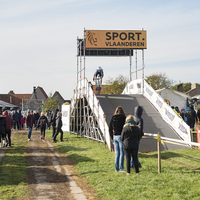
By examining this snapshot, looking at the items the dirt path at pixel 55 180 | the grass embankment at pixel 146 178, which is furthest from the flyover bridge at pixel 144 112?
the dirt path at pixel 55 180

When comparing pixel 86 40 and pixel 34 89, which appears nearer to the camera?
pixel 86 40

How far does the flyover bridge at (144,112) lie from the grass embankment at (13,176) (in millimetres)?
3868

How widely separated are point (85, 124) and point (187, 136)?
21.6 feet

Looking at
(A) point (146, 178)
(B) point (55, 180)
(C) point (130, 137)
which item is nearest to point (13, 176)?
(B) point (55, 180)

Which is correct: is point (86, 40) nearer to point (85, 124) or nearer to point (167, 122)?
point (85, 124)

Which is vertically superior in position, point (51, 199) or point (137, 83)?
point (137, 83)

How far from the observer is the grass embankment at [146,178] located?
633 cm

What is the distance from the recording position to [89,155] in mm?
11891

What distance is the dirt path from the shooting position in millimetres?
6652

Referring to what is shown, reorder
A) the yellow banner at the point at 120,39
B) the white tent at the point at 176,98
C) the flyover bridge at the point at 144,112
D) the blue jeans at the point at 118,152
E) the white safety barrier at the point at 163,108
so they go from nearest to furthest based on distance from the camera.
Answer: the blue jeans at the point at 118,152 → the flyover bridge at the point at 144,112 → the white safety barrier at the point at 163,108 → the yellow banner at the point at 120,39 → the white tent at the point at 176,98

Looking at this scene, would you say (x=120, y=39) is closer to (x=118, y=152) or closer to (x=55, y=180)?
(x=118, y=152)

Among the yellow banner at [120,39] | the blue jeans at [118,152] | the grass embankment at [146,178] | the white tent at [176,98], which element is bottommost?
the grass embankment at [146,178]

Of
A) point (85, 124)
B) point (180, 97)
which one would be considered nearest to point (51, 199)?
point (85, 124)

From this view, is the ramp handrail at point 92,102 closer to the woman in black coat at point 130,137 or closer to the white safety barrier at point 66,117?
the white safety barrier at point 66,117
